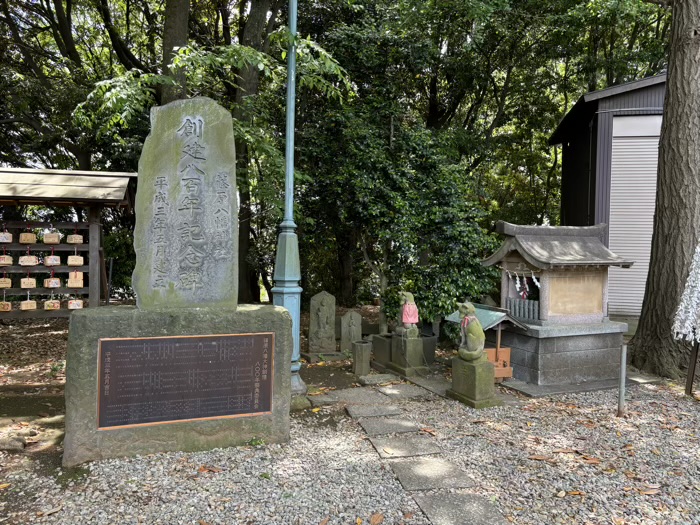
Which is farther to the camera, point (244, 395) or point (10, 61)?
point (10, 61)

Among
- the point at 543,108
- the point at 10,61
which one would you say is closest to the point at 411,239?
the point at 543,108

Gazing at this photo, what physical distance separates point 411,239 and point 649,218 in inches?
275

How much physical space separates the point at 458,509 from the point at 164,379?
3.00m

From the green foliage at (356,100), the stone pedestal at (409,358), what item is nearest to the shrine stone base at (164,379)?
the stone pedestal at (409,358)

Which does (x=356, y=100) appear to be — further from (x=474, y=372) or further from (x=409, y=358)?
(x=474, y=372)

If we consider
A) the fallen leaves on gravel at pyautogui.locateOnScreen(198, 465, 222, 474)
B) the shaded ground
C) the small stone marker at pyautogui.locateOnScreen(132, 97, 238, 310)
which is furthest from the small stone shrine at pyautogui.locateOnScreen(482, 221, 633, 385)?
the fallen leaves on gravel at pyautogui.locateOnScreen(198, 465, 222, 474)

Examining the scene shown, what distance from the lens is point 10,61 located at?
45.0ft

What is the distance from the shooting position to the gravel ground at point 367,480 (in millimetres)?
3561

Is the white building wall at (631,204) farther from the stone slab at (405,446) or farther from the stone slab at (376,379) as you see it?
the stone slab at (405,446)

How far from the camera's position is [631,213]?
12500 mm

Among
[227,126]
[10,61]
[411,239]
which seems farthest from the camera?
[10,61]

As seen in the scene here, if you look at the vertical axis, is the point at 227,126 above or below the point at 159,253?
above

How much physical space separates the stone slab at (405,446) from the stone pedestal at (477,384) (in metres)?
1.38

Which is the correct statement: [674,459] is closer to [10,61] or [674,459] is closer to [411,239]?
[411,239]
